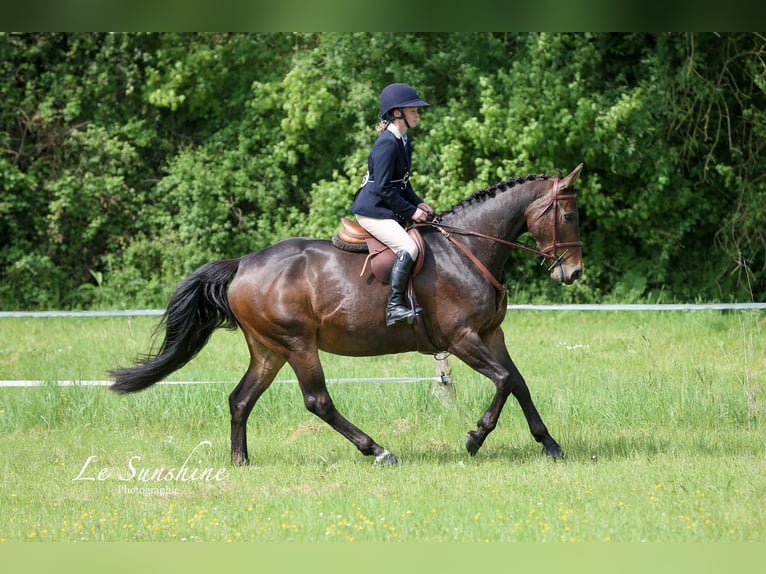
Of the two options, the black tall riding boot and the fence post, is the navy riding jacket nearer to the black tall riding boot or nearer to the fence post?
the black tall riding boot

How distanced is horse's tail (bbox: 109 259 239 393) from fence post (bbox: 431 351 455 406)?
88.7 inches

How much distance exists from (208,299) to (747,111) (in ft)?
35.7

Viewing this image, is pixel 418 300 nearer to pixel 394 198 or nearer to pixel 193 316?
pixel 394 198

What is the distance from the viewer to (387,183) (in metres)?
7.13

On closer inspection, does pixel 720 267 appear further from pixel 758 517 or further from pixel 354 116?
pixel 758 517

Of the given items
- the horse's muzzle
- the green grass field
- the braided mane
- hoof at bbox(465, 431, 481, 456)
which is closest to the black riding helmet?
the braided mane

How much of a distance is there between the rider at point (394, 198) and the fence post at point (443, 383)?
1.98 m

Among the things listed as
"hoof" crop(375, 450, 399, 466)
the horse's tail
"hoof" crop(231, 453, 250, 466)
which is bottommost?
"hoof" crop(231, 453, 250, 466)

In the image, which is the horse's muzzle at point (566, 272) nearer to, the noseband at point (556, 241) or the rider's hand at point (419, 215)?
the noseband at point (556, 241)

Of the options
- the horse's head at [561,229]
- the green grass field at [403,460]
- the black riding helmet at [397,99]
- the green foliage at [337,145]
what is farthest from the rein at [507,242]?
the green foliage at [337,145]

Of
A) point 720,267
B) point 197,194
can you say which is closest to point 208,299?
point 197,194

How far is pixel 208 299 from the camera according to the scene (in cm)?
766

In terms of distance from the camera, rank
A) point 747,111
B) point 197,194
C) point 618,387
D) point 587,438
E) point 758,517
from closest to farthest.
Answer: point 758,517
point 587,438
point 618,387
point 747,111
point 197,194

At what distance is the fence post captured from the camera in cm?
902
